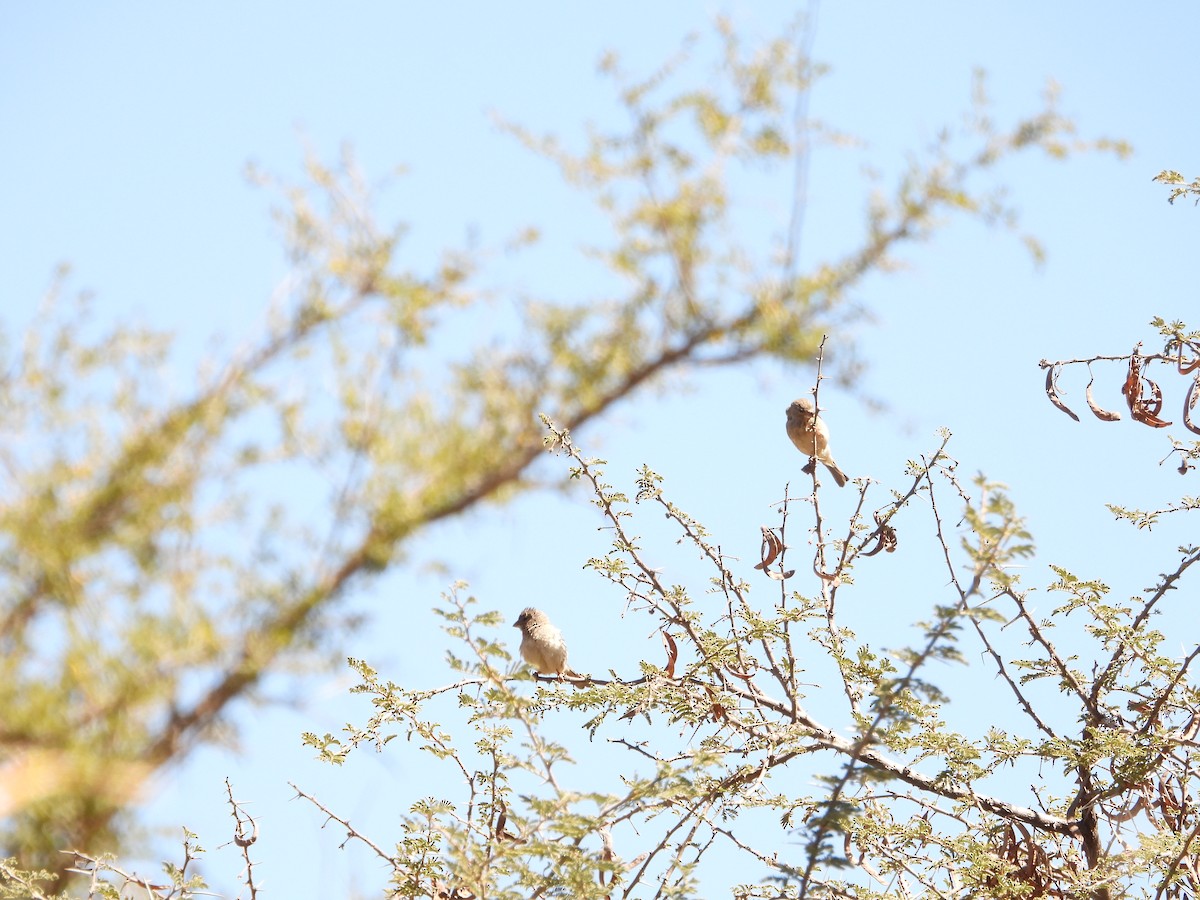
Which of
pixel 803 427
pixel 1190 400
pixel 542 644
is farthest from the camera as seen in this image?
pixel 803 427

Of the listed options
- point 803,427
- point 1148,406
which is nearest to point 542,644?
point 803,427

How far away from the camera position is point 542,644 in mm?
5152

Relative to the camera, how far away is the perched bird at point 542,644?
5.16 m

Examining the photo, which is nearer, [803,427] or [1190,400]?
[1190,400]

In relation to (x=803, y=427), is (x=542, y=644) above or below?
below

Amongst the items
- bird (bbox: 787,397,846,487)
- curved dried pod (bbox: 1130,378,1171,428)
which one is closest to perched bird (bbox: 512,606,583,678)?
bird (bbox: 787,397,846,487)

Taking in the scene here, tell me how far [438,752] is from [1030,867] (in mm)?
1459

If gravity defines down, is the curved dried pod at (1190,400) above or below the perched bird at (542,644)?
below

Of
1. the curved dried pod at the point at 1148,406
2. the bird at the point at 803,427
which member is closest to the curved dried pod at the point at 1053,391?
the curved dried pod at the point at 1148,406

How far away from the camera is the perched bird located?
516 cm

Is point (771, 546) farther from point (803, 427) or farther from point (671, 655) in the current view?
point (803, 427)

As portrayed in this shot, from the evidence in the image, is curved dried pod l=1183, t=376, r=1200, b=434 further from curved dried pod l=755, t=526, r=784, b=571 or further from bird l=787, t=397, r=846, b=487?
bird l=787, t=397, r=846, b=487

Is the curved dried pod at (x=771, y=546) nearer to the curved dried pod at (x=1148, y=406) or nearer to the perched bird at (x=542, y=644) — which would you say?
the curved dried pod at (x=1148, y=406)

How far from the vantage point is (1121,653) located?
295cm
